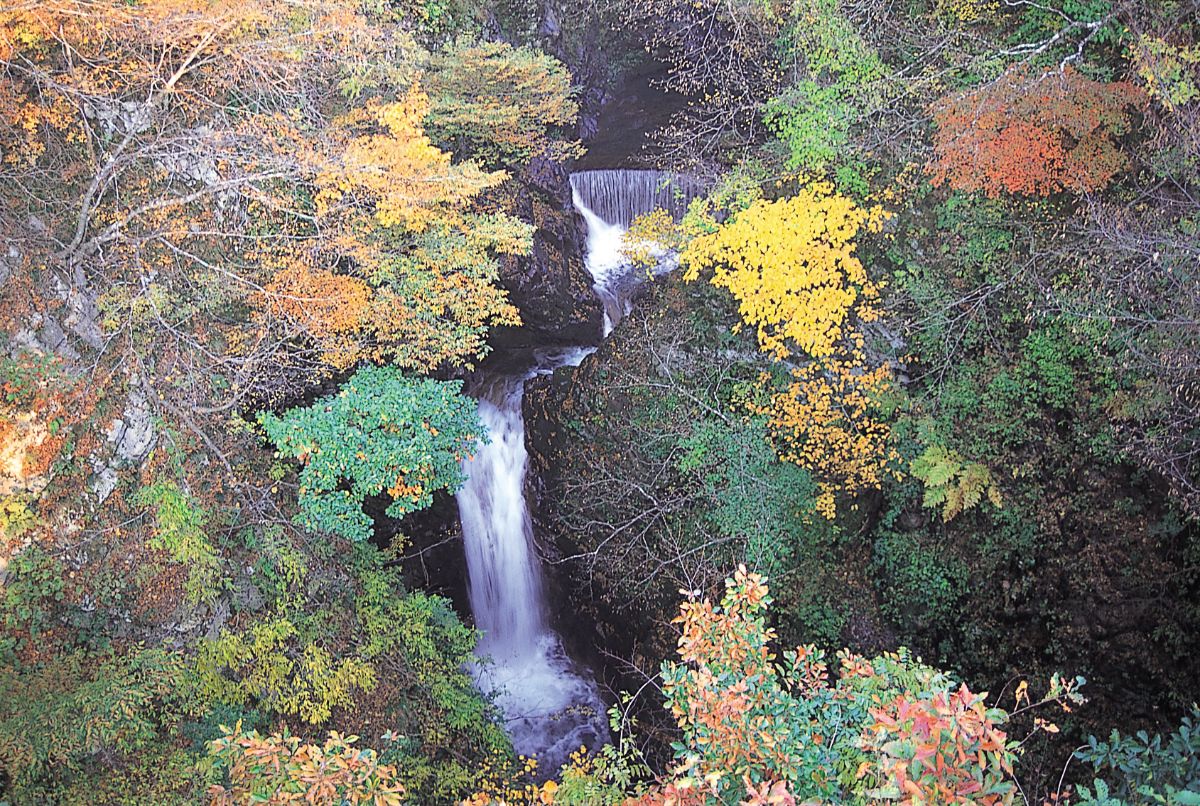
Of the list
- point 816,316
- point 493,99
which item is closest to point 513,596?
point 816,316

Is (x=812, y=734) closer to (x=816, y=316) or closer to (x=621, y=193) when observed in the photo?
(x=816, y=316)

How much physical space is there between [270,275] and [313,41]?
3.00m

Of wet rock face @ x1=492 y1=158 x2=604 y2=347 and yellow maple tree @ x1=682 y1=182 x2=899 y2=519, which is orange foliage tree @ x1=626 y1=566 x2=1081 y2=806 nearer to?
yellow maple tree @ x1=682 y1=182 x2=899 y2=519

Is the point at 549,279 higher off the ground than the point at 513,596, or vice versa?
the point at 549,279

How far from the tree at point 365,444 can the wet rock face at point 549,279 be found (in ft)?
15.4

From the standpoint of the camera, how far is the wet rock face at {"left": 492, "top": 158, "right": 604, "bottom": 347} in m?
14.1

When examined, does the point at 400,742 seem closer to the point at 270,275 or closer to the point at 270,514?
the point at 270,514

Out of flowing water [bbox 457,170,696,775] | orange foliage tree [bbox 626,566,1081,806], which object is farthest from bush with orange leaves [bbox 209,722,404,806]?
flowing water [bbox 457,170,696,775]

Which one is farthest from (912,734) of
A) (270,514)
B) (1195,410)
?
(270,514)

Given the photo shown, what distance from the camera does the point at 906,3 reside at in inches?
438

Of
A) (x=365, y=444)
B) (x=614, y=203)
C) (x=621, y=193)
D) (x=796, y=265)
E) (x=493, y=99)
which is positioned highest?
(x=493, y=99)

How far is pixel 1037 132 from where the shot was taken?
8617mm

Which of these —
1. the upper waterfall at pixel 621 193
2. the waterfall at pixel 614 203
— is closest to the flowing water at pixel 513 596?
the waterfall at pixel 614 203

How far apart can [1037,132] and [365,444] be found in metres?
9.00
